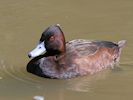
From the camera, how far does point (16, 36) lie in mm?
10352

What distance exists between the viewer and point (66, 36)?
10344mm

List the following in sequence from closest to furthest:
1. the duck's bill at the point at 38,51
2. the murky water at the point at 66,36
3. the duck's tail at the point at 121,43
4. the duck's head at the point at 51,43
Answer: the murky water at the point at 66,36
the duck's bill at the point at 38,51
the duck's head at the point at 51,43
the duck's tail at the point at 121,43

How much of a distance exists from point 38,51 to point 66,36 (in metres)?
1.89

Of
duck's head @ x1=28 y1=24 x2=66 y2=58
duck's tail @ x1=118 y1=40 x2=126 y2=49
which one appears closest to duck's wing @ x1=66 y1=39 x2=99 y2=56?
duck's head @ x1=28 y1=24 x2=66 y2=58

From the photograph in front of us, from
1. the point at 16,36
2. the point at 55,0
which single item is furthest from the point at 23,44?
the point at 55,0

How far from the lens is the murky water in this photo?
818 cm

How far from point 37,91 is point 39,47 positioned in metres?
0.73

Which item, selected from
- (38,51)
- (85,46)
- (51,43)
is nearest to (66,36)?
(85,46)

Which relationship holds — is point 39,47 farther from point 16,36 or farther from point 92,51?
point 16,36

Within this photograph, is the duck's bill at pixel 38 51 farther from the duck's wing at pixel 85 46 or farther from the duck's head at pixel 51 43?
the duck's wing at pixel 85 46

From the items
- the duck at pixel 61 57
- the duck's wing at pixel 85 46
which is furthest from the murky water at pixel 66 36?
the duck's wing at pixel 85 46

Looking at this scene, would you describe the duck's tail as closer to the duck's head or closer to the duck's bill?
the duck's head

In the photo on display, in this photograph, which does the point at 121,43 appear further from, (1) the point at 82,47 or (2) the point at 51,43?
(2) the point at 51,43

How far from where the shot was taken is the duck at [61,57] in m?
8.64
